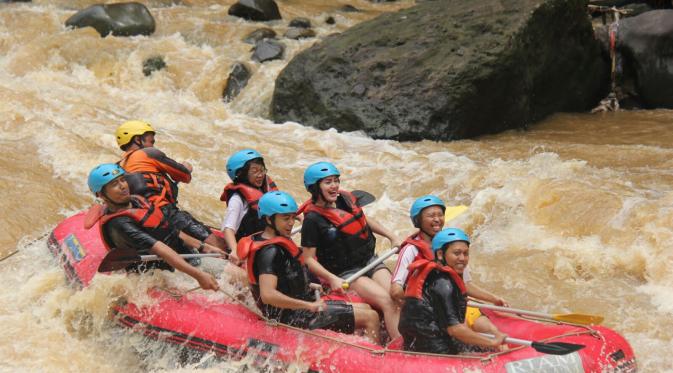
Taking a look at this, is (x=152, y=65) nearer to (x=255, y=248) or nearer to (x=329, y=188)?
(x=329, y=188)

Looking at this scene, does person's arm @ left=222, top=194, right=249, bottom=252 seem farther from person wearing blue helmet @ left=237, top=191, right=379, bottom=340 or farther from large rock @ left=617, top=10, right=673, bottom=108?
large rock @ left=617, top=10, right=673, bottom=108

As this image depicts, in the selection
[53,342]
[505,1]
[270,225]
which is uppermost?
[505,1]

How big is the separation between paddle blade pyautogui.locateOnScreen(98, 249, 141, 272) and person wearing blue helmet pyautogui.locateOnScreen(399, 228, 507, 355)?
1.78 meters

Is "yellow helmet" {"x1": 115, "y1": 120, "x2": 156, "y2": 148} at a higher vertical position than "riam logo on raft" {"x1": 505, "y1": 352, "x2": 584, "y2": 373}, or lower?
higher

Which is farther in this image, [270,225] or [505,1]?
[505,1]

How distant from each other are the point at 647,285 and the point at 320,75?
6.39 m

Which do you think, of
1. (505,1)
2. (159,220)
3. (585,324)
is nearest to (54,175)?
(159,220)

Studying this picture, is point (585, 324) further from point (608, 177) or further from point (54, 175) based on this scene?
point (54, 175)

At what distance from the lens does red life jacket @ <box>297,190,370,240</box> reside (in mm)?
4863

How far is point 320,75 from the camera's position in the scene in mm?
10977

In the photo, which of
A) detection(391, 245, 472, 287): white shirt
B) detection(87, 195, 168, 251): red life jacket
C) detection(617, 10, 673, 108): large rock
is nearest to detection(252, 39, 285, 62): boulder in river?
detection(617, 10, 673, 108): large rock

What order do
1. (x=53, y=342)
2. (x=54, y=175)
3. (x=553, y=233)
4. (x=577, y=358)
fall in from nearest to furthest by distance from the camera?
(x=577, y=358) < (x=53, y=342) < (x=553, y=233) < (x=54, y=175)

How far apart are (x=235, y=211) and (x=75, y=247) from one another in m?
1.20

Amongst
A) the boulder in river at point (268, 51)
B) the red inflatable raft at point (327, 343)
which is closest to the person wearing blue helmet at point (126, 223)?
the red inflatable raft at point (327, 343)
